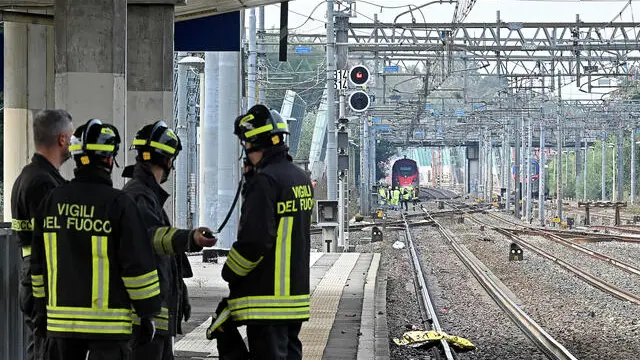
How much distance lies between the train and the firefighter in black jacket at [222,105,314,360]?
2709 inches

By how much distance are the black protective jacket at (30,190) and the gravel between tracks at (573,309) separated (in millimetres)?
8657

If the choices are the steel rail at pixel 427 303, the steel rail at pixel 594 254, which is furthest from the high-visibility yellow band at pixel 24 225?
the steel rail at pixel 594 254

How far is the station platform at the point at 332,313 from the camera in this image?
1232 cm

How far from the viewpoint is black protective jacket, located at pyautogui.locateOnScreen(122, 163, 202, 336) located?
267 inches

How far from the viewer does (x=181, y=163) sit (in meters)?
31.2

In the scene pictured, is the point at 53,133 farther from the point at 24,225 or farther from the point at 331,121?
the point at 331,121

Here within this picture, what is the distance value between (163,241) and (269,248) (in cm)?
64

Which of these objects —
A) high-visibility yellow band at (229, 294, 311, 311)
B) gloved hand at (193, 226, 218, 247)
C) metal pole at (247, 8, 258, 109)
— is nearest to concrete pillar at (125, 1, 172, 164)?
gloved hand at (193, 226, 218, 247)

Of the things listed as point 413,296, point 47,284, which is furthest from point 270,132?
point 413,296

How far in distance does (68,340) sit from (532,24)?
32.4 m

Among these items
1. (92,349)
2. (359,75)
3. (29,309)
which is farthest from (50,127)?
(359,75)

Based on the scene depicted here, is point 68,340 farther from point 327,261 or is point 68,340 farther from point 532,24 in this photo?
point 532,24

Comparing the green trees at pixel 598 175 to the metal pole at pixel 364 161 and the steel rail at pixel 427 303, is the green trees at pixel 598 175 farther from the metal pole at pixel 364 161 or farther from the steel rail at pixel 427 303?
the steel rail at pixel 427 303

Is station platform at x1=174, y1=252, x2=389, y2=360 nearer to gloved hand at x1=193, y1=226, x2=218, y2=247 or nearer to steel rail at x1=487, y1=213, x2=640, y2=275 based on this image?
gloved hand at x1=193, y1=226, x2=218, y2=247
